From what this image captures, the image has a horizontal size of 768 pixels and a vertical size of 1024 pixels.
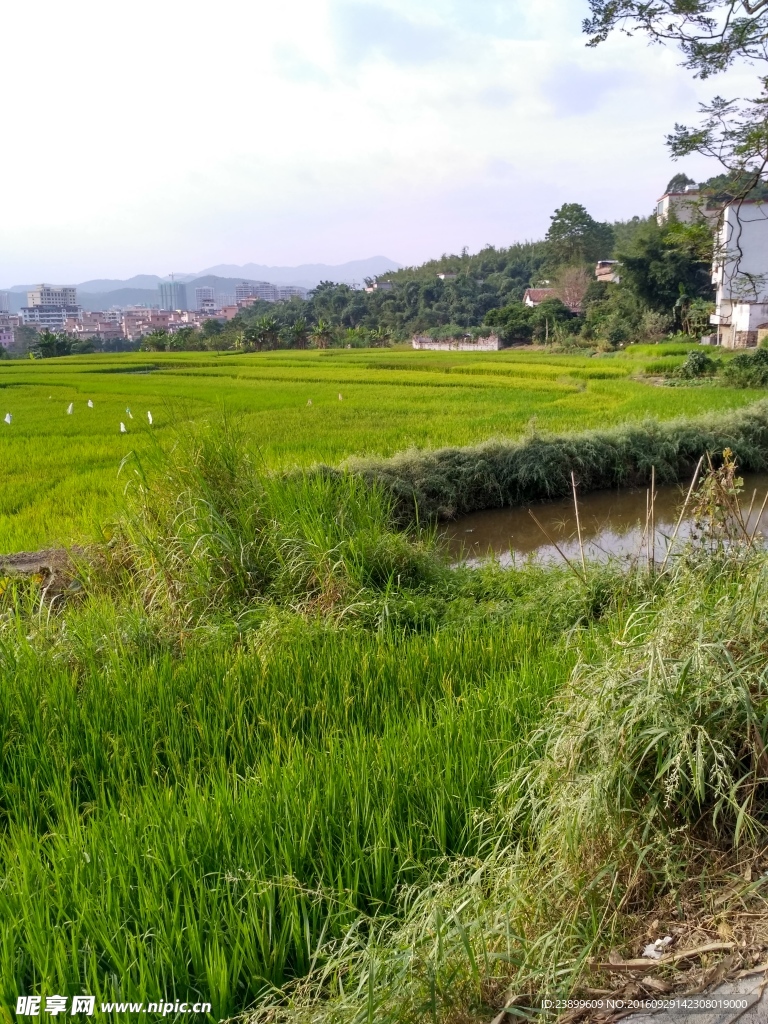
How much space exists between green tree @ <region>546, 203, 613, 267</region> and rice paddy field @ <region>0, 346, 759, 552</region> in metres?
27.4

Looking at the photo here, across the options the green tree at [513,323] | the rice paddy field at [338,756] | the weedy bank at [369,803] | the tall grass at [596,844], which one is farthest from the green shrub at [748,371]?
the green tree at [513,323]

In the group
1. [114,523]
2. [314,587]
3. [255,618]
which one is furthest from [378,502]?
[114,523]

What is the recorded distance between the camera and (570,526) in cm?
800

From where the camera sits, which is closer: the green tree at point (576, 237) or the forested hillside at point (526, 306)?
the forested hillside at point (526, 306)

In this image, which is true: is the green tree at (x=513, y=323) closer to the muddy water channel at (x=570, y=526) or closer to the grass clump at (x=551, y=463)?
the grass clump at (x=551, y=463)

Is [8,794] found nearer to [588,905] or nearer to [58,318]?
[588,905]

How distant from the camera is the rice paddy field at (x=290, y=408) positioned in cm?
757

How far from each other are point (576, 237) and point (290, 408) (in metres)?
40.4

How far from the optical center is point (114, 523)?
5500mm

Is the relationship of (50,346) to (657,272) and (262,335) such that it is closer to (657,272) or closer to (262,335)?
(262,335)

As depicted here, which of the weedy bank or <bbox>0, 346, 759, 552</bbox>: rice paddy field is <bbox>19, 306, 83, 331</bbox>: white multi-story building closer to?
<bbox>0, 346, 759, 552</bbox>: rice paddy field

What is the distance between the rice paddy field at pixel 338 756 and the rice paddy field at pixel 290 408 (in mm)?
1701

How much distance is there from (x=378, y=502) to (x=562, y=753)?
11.4ft

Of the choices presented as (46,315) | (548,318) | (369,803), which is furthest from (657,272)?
(46,315)
